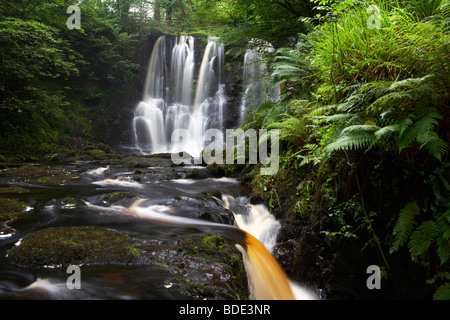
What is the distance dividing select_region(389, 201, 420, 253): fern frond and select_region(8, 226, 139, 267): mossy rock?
2778 mm

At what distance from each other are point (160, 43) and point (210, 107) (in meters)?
7.86

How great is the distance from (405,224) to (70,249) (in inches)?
141

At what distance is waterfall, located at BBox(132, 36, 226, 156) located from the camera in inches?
671

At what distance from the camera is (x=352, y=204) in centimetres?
304

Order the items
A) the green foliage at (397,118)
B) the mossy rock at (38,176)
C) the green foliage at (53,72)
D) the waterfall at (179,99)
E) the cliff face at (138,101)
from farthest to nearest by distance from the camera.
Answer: the waterfall at (179,99) → the cliff face at (138,101) → the green foliage at (53,72) → the mossy rock at (38,176) → the green foliage at (397,118)

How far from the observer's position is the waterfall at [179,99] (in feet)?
55.9

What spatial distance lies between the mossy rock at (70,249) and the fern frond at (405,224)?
2778 millimetres

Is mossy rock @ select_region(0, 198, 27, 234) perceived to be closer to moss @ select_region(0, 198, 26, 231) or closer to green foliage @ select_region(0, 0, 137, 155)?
moss @ select_region(0, 198, 26, 231)

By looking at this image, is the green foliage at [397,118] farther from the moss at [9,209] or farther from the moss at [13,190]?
the moss at [13,190]

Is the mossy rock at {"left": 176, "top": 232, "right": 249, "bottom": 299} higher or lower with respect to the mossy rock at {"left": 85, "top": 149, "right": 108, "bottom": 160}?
lower

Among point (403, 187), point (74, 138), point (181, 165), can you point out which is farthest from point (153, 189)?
point (74, 138)

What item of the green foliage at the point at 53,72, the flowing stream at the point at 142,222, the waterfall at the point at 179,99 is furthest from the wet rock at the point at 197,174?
the green foliage at the point at 53,72

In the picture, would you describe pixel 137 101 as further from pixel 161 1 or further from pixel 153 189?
pixel 153 189

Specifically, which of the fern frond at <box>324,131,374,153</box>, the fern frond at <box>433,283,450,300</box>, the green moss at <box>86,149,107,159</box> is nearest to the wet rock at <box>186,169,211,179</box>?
the fern frond at <box>324,131,374,153</box>
